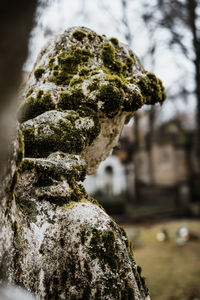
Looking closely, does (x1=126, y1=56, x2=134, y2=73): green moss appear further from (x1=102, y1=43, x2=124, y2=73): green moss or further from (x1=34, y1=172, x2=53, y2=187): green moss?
(x1=34, y1=172, x2=53, y2=187): green moss

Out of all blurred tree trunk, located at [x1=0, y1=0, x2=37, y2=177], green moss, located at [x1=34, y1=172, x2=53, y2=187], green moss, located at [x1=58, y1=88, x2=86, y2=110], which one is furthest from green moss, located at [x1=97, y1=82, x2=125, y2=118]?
blurred tree trunk, located at [x1=0, y1=0, x2=37, y2=177]

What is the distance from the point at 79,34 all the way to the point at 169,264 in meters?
8.41

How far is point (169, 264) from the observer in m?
9.22

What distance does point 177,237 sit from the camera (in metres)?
11.4

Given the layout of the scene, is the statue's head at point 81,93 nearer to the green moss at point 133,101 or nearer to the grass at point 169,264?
the green moss at point 133,101

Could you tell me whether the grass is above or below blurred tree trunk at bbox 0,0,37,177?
above

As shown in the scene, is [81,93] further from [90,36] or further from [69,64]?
[90,36]

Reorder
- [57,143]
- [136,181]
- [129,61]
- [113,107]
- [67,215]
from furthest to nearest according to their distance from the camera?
1. [136,181]
2. [129,61]
3. [113,107]
4. [57,143]
5. [67,215]

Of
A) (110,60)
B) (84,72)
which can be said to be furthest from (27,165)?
(110,60)

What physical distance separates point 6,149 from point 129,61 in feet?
4.98

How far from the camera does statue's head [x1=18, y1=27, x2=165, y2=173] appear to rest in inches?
80.7

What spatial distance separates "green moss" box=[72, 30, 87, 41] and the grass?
623cm

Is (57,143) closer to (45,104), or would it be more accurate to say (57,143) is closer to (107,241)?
(45,104)

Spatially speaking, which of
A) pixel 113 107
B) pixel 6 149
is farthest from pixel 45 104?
pixel 6 149
